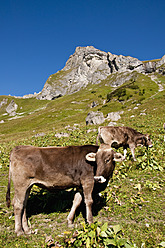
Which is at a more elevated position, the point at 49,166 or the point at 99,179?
the point at 49,166

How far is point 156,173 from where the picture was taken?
11.3m

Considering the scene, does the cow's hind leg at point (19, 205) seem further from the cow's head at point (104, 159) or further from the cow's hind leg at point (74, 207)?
the cow's head at point (104, 159)

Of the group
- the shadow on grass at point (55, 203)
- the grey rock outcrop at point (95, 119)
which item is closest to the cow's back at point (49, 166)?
the shadow on grass at point (55, 203)

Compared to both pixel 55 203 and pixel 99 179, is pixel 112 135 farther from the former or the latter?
pixel 99 179

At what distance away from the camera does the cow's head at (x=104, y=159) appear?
22.7 ft

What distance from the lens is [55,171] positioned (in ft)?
22.1

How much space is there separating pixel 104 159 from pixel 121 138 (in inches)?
396

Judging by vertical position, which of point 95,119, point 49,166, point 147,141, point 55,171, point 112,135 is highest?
point 95,119

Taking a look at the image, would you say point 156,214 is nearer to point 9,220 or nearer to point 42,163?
point 42,163

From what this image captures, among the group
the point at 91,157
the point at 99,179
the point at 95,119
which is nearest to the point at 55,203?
the point at 99,179

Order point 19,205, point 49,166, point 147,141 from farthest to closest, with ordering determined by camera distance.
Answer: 1. point 147,141
2. point 49,166
3. point 19,205

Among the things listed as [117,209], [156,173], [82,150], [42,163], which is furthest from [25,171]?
[156,173]

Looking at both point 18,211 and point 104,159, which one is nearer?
point 18,211

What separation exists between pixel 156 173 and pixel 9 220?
31.5ft
